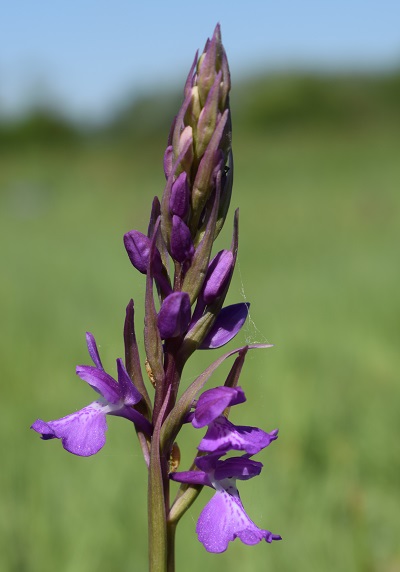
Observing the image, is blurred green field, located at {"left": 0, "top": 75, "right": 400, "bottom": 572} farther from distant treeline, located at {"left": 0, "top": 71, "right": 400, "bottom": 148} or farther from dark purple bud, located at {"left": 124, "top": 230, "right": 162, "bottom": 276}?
distant treeline, located at {"left": 0, "top": 71, "right": 400, "bottom": 148}

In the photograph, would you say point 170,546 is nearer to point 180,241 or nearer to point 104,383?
point 104,383

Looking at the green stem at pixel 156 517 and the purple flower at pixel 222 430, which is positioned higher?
the purple flower at pixel 222 430

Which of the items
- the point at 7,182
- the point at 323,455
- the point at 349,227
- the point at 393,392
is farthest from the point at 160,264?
the point at 7,182

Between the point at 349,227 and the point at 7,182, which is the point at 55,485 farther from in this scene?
the point at 7,182

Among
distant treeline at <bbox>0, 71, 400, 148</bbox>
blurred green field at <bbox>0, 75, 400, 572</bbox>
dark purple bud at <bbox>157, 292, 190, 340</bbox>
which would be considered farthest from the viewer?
distant treeline at <bbox>0, 71, 400, 148</bbox>

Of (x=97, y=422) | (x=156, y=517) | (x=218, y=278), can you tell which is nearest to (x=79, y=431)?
(x=97, y=422)

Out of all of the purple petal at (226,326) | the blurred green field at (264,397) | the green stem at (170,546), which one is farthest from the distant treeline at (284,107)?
the green stem at (170,546)

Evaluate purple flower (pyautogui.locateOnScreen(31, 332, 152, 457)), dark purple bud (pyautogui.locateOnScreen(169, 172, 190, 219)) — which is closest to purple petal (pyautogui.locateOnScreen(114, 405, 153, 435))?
purple flower (pyautogui.locateOnScreen(31, 332, 152, 457))

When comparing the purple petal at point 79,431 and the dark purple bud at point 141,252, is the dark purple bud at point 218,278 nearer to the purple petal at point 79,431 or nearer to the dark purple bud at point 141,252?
the dark purple bud at point 141,252
